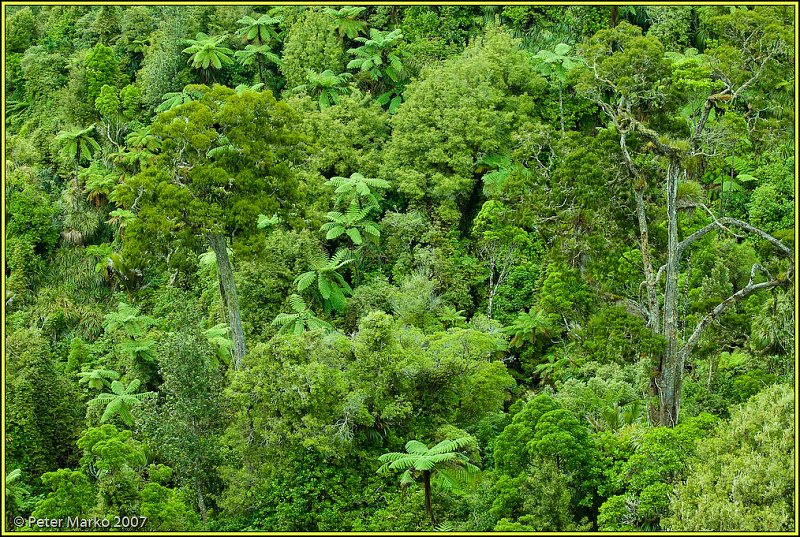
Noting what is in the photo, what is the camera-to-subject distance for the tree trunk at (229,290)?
1862cm

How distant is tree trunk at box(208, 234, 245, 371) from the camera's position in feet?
61.1

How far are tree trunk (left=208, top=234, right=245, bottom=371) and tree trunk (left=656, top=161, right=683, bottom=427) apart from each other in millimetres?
7361

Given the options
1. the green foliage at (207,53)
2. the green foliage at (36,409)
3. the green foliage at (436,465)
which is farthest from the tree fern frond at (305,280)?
the green foliage at (207,53)

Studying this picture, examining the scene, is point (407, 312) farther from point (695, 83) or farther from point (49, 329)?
point (49, 329)

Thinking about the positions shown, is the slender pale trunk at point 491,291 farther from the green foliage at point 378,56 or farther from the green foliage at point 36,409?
the green foliage at point 36,409

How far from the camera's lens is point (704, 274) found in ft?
63.1

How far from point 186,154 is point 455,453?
7455mm

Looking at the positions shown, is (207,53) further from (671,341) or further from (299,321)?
(671,341)

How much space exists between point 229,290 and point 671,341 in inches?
310

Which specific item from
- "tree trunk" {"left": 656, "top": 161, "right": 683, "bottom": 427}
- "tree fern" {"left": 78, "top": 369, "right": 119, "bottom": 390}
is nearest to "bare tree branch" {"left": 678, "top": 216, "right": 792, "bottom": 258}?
"tree trunk" {"left": 656, "top": 161, "right": 683, "bottom": 427}

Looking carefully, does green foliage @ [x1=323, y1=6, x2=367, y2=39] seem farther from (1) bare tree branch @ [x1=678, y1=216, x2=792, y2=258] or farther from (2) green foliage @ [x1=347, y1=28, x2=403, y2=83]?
A: (1) bare tree branch @ [x1=678, y1=216, x2=792, y2=258]

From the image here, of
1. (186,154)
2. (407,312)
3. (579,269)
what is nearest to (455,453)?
(579,269)

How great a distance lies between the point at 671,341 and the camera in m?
16.6

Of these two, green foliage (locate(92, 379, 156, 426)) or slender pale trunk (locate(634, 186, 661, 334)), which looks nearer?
slender pale trunk (locate(634, 186, 661, 334))
